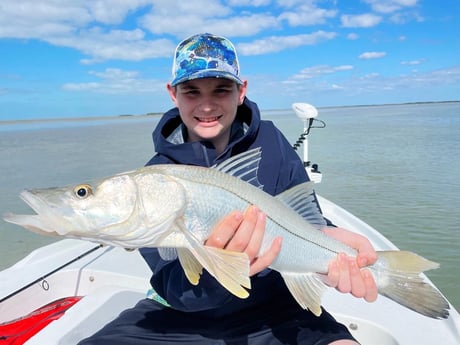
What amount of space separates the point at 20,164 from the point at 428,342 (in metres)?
20.6

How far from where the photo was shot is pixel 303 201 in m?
2.36

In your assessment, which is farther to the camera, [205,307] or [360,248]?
[360,248]

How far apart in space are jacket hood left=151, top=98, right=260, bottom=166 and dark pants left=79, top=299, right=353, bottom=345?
1079 mm

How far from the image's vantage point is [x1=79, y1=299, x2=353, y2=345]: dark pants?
2430mm

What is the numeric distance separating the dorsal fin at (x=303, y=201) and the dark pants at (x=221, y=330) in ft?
2.12

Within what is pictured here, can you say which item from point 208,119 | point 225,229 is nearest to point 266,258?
point 225,229

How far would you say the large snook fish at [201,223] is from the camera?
5.82 ft

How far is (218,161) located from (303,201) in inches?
30.6

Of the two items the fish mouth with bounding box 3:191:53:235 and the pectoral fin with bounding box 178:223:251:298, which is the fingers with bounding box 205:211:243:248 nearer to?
the pectoral fin with bounding box 178:223:251:298

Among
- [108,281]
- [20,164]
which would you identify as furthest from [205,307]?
[20,164]

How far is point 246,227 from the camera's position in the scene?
1940 mm

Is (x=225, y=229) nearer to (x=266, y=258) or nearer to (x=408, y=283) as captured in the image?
(x=266, y=258)

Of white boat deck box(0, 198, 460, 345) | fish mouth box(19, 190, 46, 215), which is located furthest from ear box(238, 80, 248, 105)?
white boat deck box(0, 198, 460, 345)

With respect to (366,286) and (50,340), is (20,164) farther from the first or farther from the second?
(366,286)
